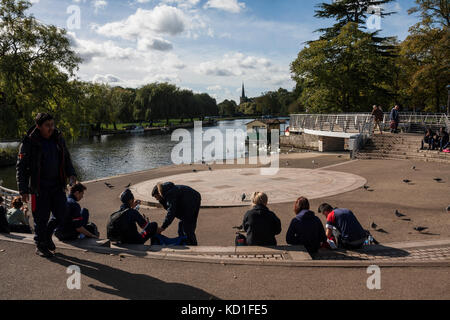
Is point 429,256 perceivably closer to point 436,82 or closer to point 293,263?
point 293,263

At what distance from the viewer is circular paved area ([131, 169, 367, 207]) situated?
12.8 meters

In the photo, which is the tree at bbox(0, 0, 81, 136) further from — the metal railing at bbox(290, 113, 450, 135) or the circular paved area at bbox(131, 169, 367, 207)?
the metal railing at bbox(290, 113, 450, 135)

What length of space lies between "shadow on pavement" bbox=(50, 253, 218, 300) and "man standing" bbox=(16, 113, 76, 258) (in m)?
0.65

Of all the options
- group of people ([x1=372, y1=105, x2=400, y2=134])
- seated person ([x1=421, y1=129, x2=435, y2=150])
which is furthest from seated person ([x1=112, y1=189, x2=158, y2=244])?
group of people ([x1=372, y1=105, x2=400, y2=134])

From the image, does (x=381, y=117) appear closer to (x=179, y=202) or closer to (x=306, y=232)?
(x=306, y=232)

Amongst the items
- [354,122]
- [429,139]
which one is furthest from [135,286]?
[354,122]

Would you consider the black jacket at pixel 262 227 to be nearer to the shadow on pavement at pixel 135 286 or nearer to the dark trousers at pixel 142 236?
the dark trousers at pixel 142 236

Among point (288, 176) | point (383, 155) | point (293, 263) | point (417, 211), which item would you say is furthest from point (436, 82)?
point (293, 263)

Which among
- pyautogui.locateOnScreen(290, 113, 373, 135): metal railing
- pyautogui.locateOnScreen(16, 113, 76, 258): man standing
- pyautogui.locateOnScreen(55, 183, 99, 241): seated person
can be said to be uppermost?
pyautogui.locateOnScreen(290, 113, 373, 135): metal railing

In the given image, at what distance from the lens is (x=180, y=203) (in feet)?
21.0

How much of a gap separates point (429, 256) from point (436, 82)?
102 ft

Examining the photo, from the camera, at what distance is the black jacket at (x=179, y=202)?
6.20m

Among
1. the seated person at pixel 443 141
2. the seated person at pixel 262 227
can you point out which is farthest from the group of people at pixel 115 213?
the seated person at pixel 443 141
